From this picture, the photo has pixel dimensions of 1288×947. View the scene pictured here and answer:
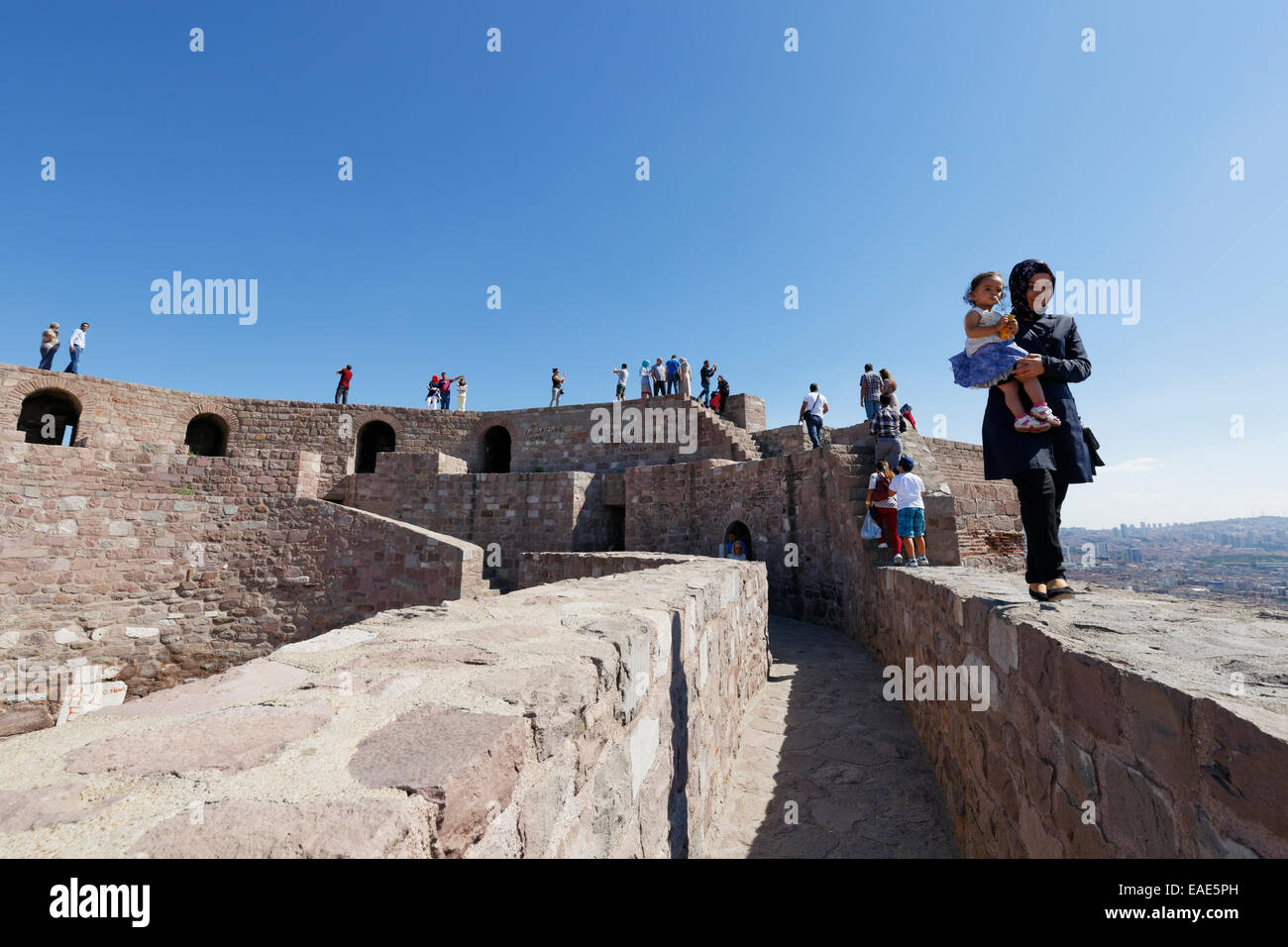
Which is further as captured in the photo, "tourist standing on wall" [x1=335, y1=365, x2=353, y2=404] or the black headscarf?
"tourist standing on wall" [x1=335, y1=365, x2=353, y2=404]

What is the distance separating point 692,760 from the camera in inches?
114

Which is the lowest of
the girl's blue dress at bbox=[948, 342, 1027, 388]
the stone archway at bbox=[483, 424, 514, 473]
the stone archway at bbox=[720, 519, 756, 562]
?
the stone archway at bbox=[720, 519, 756, 562]

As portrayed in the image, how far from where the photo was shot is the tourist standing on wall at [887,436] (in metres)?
8.36

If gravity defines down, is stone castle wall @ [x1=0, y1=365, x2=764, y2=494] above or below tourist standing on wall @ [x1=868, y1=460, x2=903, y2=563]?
above

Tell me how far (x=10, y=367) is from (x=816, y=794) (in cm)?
1946

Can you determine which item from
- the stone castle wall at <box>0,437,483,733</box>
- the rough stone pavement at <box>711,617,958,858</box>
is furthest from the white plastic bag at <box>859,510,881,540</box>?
the stone castle wall at <box>0,437,483,733</box>

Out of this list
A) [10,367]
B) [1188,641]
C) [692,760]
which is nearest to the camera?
[1188,641]

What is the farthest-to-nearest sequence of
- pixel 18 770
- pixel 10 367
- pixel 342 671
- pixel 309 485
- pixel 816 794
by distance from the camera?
pixel 10 367
pixel 309 485
pixel 816 794
pixel 342 671
pixel 18 770

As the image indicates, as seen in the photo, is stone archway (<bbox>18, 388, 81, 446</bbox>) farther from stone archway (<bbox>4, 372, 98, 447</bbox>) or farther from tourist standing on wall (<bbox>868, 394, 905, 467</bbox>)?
tourist standing on wall (<bbox>868, 394, 905, 467</bbox>)

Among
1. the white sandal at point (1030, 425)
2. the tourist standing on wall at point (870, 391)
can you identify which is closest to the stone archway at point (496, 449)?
the tourist standing on wall at point (870, 391)

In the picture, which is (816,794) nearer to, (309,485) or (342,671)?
(342,671)

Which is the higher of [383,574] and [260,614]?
[383,574]

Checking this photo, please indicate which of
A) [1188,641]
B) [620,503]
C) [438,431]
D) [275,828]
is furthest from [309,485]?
[1188,641]

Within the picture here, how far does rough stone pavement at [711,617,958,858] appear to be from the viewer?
3170mm
